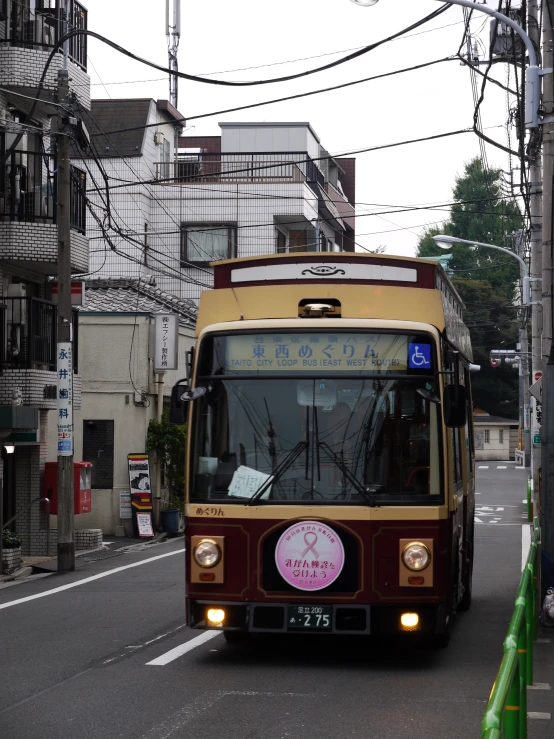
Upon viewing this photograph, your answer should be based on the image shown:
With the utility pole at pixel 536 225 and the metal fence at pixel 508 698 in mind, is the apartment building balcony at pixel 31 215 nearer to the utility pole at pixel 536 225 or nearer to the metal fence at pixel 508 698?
the utility pole at pixel 536 225

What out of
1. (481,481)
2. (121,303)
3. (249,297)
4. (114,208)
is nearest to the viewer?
(249,297)

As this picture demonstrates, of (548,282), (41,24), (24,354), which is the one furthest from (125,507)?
(548,282)

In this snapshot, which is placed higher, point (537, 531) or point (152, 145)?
point (152, 145)

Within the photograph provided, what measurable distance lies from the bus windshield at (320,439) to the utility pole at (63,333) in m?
11.6

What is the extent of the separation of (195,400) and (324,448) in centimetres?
127

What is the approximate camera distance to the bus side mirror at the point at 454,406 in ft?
31.2

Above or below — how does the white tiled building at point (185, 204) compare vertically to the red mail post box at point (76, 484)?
above

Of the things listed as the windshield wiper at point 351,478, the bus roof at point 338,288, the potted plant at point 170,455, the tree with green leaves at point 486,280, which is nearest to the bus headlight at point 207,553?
the windshield wiper at point 351,478

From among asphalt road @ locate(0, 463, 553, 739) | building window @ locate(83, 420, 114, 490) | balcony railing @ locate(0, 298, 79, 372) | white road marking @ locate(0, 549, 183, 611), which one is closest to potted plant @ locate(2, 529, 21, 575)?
white road marking @ locate(0, 549, 183, 611)

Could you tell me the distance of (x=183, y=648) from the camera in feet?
35.9

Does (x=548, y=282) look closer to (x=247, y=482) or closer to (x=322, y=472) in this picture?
(x=322, y=472)

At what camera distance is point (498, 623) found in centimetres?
1305

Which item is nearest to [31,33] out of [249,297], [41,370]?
[41,370]

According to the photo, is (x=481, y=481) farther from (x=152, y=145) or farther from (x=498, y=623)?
(x=498, y=623)
